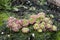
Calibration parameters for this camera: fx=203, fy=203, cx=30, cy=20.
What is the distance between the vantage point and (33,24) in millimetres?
3041

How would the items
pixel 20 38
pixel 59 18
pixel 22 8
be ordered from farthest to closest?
pixel 22 8 → pixel 59 18 → pixel 20 38

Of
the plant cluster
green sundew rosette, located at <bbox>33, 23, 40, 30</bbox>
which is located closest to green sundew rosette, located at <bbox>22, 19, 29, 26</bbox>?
the plant cluster

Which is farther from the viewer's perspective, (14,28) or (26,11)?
(26,11)

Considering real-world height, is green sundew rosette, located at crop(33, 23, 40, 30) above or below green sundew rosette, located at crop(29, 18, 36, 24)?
below

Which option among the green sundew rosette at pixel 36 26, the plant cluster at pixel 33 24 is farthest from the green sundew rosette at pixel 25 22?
the green sundew rosette at pixel 36 26

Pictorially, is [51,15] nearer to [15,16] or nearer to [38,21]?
[38,21]

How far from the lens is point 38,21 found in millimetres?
3020

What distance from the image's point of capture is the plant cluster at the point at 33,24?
A: 9.67 ft

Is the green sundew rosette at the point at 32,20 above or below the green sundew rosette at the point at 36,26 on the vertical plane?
above

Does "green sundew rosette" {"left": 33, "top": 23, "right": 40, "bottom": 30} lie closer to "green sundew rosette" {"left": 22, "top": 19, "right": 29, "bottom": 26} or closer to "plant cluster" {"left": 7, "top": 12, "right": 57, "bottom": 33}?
"plant cluster" {"left": 7, "top": 12, "right": 57, "bottom": 33}

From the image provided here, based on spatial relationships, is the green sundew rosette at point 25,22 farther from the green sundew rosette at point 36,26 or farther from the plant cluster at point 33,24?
the green sundew rosette at point 36,26

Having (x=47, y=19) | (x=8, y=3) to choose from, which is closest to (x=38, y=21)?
(x=47, y=19)

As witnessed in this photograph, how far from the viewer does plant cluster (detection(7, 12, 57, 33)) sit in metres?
2.95

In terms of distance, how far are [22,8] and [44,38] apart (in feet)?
2.74
